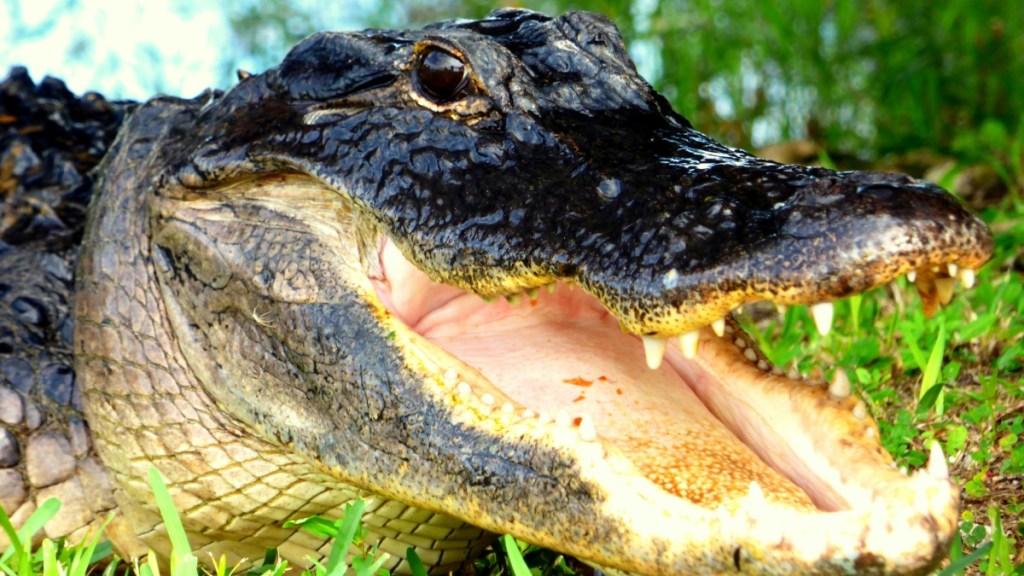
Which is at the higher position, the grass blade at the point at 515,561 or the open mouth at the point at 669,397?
the open mouth at the point at 669,397

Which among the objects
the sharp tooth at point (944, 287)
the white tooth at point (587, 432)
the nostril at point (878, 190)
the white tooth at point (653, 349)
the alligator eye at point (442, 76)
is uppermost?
the alligator eye at point (442, 76)

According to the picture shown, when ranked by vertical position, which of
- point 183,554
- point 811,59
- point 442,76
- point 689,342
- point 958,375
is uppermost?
point 811,59

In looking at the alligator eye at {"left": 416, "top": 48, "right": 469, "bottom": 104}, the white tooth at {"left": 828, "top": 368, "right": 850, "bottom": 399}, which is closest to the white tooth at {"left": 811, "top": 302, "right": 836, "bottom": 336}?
the white tooth at {"left": 828, "top": 368, "right": 850, "bottom": 399}

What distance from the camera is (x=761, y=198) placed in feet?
5.59

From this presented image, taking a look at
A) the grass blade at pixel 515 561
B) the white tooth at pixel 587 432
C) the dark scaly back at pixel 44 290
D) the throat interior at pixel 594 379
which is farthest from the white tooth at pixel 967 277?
the dark scaly back at pixel 44 290

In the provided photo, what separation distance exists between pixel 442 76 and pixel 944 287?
1.02 m

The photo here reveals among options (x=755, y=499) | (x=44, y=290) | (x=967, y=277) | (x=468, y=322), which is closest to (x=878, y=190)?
(x=967, y=277)

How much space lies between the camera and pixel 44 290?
2832 millimetres

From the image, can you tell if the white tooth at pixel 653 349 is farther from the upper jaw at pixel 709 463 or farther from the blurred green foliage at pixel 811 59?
the blurred green foliage at pixel 811 59

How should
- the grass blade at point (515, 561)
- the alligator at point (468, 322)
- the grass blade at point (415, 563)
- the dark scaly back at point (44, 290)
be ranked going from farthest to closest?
the dark scaly back at point (44, 290) < the grass blade at point (415, 563) < the grass blade at point (515, 561) < the alligator at point (468, 322)

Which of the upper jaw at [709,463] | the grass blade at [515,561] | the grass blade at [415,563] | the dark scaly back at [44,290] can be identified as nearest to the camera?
the upper jaw at [709,463]

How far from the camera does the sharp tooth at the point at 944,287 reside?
5.75 feet

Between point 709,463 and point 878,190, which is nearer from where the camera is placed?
point 878,190

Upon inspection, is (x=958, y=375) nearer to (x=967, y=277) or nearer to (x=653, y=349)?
(x=967, y=277)
